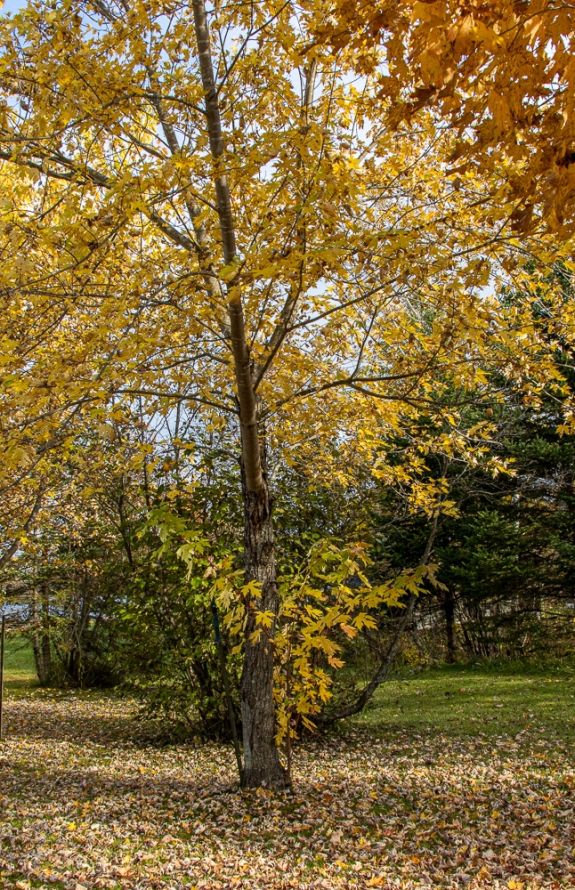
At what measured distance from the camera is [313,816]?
482cm

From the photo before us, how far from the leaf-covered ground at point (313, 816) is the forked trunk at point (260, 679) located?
0.18 meters

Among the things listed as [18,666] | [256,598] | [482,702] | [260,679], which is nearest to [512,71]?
[256,598]

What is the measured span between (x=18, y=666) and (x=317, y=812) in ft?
63.4

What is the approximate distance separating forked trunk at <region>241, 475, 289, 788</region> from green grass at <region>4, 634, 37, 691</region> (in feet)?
34.1

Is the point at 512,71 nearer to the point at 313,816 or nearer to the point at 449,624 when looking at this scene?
the point at 313,816

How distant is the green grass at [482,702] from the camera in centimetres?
836

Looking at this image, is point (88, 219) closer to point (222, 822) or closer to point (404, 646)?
point (222, 822)

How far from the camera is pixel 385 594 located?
459cm

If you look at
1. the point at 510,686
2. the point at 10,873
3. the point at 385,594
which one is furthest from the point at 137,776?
the point at 510,686

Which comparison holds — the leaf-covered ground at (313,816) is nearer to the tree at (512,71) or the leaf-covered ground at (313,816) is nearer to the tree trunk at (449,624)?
the tree at (512,71)

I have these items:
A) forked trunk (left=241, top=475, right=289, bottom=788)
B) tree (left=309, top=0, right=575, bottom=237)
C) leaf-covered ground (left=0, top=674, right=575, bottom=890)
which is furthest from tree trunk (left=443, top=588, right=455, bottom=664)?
tree (left=309, top=0, right=575, bottom=237)

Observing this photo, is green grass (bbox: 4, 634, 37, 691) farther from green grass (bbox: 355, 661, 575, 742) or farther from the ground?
the ground

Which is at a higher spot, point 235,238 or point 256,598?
point 235,238

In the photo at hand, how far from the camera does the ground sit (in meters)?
3.76
